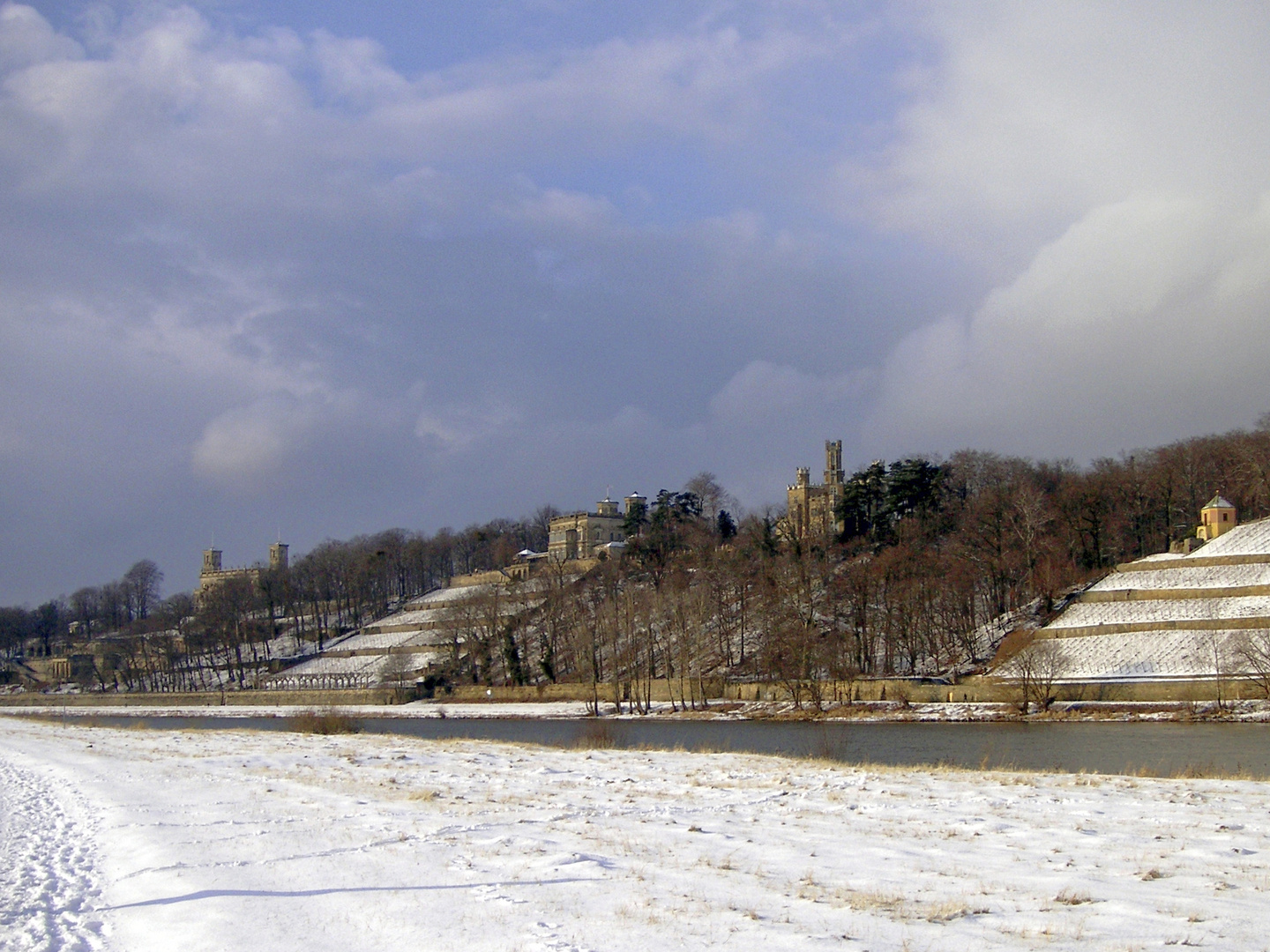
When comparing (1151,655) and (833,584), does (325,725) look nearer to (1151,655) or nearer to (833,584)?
(1151,655)

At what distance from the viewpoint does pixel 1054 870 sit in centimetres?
1146

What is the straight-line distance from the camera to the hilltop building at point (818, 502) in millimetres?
107125

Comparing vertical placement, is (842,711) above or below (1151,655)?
below

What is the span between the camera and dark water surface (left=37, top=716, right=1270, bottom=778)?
3073 cm

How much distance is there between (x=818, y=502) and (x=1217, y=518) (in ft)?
230

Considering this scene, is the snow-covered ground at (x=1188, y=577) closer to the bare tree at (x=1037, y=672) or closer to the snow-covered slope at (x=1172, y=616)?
the snow-covered slope at (x=1172, y=616)

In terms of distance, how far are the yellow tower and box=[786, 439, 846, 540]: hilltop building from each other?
31.1m

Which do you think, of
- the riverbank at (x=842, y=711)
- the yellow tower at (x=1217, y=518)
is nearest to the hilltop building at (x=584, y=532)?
the riverbank at (x=842, y=711)

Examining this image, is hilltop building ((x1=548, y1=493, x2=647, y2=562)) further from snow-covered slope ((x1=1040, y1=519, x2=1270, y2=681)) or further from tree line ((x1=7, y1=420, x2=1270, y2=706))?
snow-covered slope ((x1=1040, y1=519, x2=1270, y2=681))

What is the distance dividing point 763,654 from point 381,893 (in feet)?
207

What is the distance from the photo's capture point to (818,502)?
5679 inches

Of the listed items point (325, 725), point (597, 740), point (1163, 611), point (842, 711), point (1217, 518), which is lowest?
point (842, 711)

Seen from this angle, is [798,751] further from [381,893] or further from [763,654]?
[763,654]

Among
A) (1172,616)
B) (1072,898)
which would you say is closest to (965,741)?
(1172,616)
